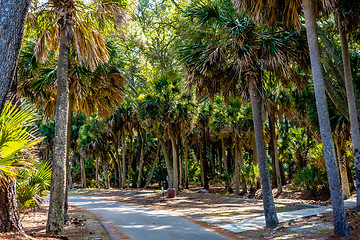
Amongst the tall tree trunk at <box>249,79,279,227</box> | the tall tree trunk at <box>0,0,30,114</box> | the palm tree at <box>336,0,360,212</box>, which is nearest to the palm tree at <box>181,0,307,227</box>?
the tall tree trunk at <box>249,79,279,227</box>

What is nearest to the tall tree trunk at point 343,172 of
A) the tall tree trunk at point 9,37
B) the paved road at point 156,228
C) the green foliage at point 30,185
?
the paved road at point 156,228

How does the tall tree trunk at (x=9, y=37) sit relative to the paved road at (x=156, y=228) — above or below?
above

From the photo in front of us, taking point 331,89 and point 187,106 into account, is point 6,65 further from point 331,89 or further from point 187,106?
point 187,106

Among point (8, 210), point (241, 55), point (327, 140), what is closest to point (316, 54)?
point (327, 140)

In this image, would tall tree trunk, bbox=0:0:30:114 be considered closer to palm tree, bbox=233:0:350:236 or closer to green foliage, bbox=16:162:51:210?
green foliage, bbox=16:162:51:210

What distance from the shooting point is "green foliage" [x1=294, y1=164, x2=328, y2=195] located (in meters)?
17.8

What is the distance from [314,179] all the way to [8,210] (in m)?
17.6

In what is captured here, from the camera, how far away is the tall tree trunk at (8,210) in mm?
5273

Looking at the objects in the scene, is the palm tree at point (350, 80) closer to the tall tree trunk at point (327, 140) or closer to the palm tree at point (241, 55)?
the palm tree at point (241, 55)

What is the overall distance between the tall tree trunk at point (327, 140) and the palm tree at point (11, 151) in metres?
6.96

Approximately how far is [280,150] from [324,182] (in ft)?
33.3

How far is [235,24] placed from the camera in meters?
9.71

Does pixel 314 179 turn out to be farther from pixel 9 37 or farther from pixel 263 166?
pixel 9 37

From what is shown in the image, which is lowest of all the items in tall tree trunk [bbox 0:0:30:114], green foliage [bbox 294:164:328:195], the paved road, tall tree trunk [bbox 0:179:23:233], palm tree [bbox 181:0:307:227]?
the paved road
